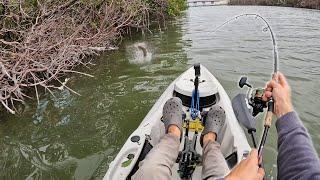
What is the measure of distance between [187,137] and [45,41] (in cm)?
429

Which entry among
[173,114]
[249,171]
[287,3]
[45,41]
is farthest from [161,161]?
[287,3]

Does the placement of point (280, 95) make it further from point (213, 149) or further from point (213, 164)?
point (213, 149)

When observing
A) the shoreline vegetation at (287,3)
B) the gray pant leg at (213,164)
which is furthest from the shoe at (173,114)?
the shoreline vegetation at (287,3)

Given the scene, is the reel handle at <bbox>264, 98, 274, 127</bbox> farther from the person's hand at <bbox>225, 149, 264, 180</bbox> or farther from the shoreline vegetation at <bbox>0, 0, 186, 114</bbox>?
the shoreline vegetation at <bbox>0, 0, 186, 114</bbox>

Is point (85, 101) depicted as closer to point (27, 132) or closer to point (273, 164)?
point (27, 132)

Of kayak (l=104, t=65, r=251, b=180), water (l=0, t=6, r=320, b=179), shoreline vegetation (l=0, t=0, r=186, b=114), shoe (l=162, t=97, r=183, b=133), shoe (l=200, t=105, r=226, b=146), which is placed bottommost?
water (l=0, t=6, r=320, b=179)

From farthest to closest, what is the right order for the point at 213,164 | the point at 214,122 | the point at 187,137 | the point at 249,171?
the point at 214,122, the point at 187,137, the point at 213,164, the point at 249,171

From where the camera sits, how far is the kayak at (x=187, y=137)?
3.88m

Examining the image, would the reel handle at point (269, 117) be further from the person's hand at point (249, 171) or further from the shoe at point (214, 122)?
the shoe at point (214, 122)

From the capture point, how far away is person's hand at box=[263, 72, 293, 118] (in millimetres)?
2040

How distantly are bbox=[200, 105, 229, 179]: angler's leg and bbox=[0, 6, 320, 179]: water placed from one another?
1.20m

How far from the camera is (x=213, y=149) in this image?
3.65 meters

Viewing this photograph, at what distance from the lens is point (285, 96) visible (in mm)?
2121

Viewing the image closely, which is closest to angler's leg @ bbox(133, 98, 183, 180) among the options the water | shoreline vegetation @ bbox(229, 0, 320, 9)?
the water
